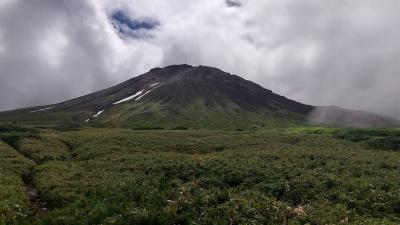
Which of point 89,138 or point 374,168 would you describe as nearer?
point 374,168

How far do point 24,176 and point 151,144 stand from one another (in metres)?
25.5

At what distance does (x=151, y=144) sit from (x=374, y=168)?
→ 114 ft

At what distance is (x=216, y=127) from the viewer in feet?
609

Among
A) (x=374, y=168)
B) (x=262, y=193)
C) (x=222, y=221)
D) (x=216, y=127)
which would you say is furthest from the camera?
(x=216, y=127)

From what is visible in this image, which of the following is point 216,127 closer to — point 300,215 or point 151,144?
point 151,144

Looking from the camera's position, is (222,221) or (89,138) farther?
(89,138)

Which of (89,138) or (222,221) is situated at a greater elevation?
(89,138)

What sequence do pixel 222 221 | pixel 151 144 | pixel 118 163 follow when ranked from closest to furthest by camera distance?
1. pixel 222 221
2. pixel 118 163
3. pixel 151 144

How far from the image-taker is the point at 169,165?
138 ft

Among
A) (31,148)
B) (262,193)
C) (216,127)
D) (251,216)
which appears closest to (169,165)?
(262,193)

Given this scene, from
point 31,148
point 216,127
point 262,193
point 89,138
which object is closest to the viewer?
point 262,193

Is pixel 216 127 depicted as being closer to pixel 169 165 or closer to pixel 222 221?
pixel 169 165

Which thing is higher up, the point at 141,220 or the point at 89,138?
the point at 89,138

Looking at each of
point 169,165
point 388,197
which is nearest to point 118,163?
point 169,165
